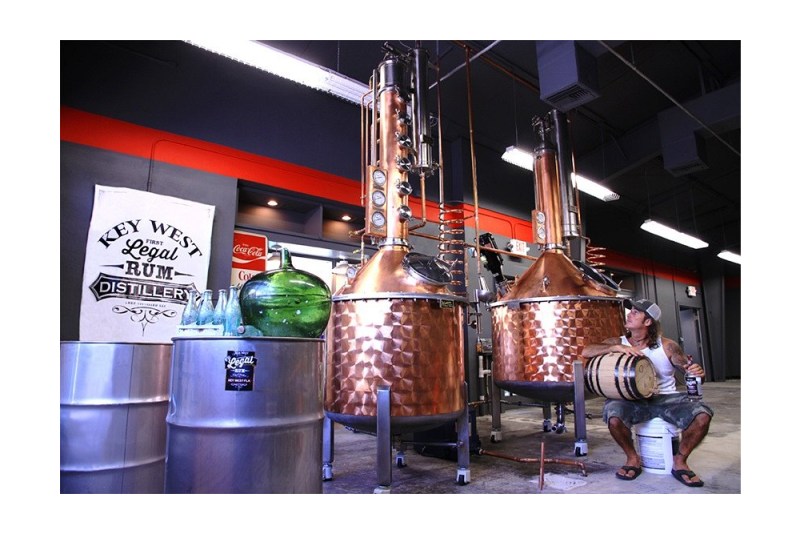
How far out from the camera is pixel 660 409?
3387mm

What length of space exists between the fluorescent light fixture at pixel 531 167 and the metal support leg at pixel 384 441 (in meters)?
4.18

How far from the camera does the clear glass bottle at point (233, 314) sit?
7.64 feet

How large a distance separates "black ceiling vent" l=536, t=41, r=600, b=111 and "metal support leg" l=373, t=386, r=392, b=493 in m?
3.82

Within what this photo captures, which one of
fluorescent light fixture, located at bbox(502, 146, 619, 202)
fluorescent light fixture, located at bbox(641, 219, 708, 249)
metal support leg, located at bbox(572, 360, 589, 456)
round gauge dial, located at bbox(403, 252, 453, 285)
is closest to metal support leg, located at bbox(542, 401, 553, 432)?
metal support leg, located at bbox(572, 360, 589, 456)

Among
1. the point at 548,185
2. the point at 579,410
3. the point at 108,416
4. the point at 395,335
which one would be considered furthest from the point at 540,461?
the point at 548,185

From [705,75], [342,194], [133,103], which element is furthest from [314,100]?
[705,75]

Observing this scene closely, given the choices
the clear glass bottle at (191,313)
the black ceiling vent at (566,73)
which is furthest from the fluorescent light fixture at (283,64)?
the clear glass bottle at (191,313)

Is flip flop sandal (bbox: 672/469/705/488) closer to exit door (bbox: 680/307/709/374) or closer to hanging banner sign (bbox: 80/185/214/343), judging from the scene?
hanging banner sign (bbox: 80/185/214/343)

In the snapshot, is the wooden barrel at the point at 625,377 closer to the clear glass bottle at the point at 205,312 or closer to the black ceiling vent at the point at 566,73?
the clear glass bottle at the point at 205,312

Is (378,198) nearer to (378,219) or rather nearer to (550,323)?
(378,219)

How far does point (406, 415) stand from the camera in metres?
3.03

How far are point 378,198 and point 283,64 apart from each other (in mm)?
1615

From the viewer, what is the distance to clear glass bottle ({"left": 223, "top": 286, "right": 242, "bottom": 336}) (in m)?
2.33

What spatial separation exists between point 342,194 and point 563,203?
279 centimetres
